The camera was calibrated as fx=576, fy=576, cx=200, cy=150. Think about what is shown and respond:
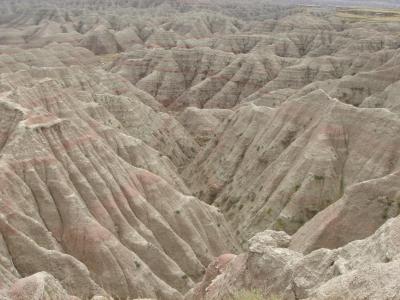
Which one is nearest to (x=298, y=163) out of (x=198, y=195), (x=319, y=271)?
(x=198, y=195)

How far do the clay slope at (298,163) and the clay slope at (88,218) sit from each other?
632 cm

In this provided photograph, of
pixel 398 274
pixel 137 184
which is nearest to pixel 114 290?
pixel 137 184

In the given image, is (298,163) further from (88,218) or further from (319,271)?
(319,271)

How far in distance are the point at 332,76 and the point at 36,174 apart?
266 feet

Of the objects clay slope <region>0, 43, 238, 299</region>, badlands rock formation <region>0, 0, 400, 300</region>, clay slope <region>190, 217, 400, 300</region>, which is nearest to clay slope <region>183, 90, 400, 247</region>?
badlands rock formation <region>0, 0, 400, 300</region>

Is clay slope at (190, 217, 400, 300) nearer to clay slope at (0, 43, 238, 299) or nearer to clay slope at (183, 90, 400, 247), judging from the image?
clay slope at (0, 43, 238, 299)

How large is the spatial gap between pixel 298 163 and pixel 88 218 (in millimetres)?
23956

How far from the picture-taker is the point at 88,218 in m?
44.8

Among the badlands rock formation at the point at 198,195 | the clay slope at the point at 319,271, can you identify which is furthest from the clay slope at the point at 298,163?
the clay slope at the point at 319,271

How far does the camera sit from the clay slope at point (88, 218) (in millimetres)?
38562

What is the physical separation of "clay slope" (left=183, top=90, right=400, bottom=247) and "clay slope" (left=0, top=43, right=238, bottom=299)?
632cm

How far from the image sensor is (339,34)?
154 m

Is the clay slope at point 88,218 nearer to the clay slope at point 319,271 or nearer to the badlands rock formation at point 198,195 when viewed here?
the badlands rock formation at point 198,195

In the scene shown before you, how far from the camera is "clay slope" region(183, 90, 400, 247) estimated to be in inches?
2164
